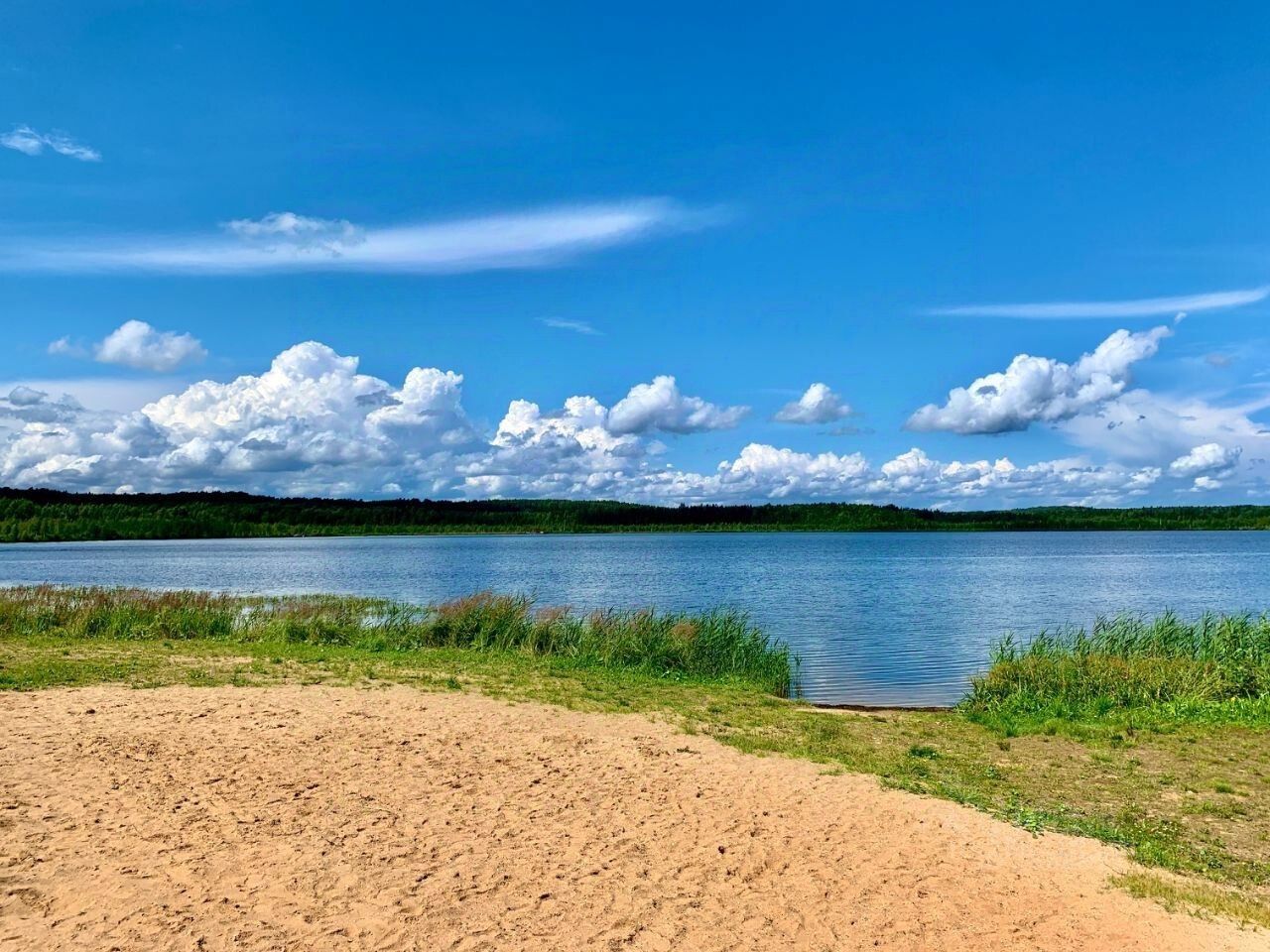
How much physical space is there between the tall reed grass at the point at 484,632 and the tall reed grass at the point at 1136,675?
5163mm

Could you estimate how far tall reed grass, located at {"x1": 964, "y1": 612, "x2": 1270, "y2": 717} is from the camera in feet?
57.2

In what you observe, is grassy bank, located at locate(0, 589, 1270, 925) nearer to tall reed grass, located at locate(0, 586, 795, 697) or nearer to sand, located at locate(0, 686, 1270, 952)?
tall reed grass, located at locate(0, 586, 795, 697)

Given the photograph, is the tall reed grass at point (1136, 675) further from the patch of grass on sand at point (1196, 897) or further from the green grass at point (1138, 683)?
the patch of grass on sand at point (1196, 897)

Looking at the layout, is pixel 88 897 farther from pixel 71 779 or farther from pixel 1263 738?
pixel 1263 738

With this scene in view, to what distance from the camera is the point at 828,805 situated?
1055 centimetres

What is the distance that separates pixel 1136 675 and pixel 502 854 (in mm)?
14748

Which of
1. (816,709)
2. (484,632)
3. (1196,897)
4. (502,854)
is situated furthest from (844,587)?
(502,854)

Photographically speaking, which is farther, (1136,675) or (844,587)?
(844,587)

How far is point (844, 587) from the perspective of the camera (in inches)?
1973

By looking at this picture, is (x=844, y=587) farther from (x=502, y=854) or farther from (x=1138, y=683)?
(x=502, y=854)

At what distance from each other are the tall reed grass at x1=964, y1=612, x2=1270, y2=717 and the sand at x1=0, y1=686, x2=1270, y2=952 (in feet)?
27.0

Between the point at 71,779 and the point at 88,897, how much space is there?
363 centimetres

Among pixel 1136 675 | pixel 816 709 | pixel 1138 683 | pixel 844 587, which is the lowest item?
pixel 844 587

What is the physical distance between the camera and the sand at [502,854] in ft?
24.5
